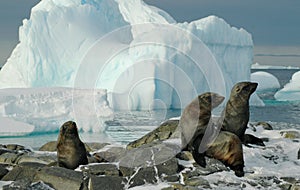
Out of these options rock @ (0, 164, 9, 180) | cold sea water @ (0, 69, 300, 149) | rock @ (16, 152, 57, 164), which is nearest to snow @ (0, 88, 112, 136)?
cold sea water @ (0, 69, 300, 149)

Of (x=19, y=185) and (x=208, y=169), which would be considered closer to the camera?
(x=19, y=185)

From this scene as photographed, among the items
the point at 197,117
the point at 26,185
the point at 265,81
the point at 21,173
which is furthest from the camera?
the point at 265,81

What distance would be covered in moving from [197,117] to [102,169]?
142 centimetres

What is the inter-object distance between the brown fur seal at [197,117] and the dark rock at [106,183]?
1185 millimetres

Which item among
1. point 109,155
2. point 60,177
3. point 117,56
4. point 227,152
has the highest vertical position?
point 117,56

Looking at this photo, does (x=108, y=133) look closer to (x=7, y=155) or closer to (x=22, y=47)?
(x=22, y=47)

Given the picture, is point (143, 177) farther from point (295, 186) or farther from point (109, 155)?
point (295, 186)

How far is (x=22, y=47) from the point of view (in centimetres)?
2081

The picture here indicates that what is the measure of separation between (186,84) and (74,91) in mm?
6495

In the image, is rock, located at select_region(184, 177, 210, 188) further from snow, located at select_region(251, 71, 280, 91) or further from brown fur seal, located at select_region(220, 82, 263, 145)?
snow, located at select_region(251, 71, 280, 91)

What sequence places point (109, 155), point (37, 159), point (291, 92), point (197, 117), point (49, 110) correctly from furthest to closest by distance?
point (291, 92) → point (49, 110) → point (37, 159) → point (109, 155) → point (197, 117)

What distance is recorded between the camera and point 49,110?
53.4 ft

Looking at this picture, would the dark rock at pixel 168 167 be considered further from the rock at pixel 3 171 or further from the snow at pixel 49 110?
the snow at pixel 49 110

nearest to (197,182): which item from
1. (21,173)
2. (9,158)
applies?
(21,173)
